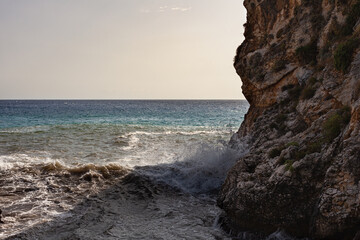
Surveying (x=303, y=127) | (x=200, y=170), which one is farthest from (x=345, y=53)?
(x=200, y=170)

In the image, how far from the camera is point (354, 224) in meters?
6.52

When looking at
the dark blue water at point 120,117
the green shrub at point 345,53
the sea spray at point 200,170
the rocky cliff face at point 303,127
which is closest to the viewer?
the rocky cliff face at point 303,127

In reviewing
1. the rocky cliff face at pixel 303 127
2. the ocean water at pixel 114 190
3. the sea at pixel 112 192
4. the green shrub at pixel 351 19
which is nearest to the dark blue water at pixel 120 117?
the ocean water at pixel 114 190

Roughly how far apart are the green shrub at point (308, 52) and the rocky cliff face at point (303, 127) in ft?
0.12

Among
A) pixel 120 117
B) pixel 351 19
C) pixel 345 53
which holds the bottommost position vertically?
pixel 120 117

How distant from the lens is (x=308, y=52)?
12.0 metres

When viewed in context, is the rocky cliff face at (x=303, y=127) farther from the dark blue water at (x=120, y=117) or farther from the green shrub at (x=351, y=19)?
the dark blue water at (x=120, y=117)

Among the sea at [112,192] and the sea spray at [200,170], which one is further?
the sea spray at [200,170]

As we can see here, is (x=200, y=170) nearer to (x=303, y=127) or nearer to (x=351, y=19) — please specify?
(x=303, y=127)

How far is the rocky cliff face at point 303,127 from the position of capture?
7.11 m

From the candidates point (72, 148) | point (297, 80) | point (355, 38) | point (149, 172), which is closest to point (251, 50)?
point (297, 80)

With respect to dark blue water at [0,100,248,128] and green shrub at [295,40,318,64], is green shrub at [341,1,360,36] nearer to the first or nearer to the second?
green shrub at [295,40,318,64]

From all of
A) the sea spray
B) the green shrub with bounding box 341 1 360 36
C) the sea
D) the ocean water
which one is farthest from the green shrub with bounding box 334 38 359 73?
the ocean water

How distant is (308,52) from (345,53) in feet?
9.42
